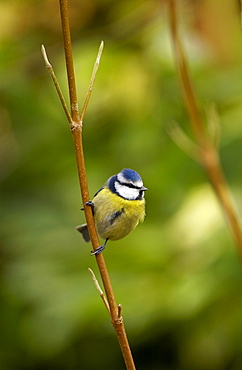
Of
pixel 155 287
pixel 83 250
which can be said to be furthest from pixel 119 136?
pixel 155 287

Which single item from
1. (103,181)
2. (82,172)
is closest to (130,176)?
(82,172)

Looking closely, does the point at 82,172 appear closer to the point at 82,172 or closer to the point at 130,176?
the point at 82,172

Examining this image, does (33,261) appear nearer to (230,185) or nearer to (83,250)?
(83,250)

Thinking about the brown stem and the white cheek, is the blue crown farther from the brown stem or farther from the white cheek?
the brown stem

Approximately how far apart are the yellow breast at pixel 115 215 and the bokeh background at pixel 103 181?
0.69 metres

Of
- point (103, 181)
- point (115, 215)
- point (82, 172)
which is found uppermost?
point (103, 181)

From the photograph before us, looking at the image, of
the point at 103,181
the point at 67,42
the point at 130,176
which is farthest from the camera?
the point at 103,181

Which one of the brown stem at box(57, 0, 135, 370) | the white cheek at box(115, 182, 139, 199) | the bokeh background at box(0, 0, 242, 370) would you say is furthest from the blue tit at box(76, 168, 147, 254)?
the bokeh background at box(0, 0, 242, 370)

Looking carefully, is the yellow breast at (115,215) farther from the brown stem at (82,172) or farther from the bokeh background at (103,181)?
the bokeh background at (103,181)

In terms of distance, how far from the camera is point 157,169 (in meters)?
1.87

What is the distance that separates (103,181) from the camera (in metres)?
1.80

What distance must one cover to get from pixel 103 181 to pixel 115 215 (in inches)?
34.1

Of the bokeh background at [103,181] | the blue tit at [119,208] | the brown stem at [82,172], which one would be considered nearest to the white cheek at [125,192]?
the blue tit at [119,208]

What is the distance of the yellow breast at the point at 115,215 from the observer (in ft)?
3.04
